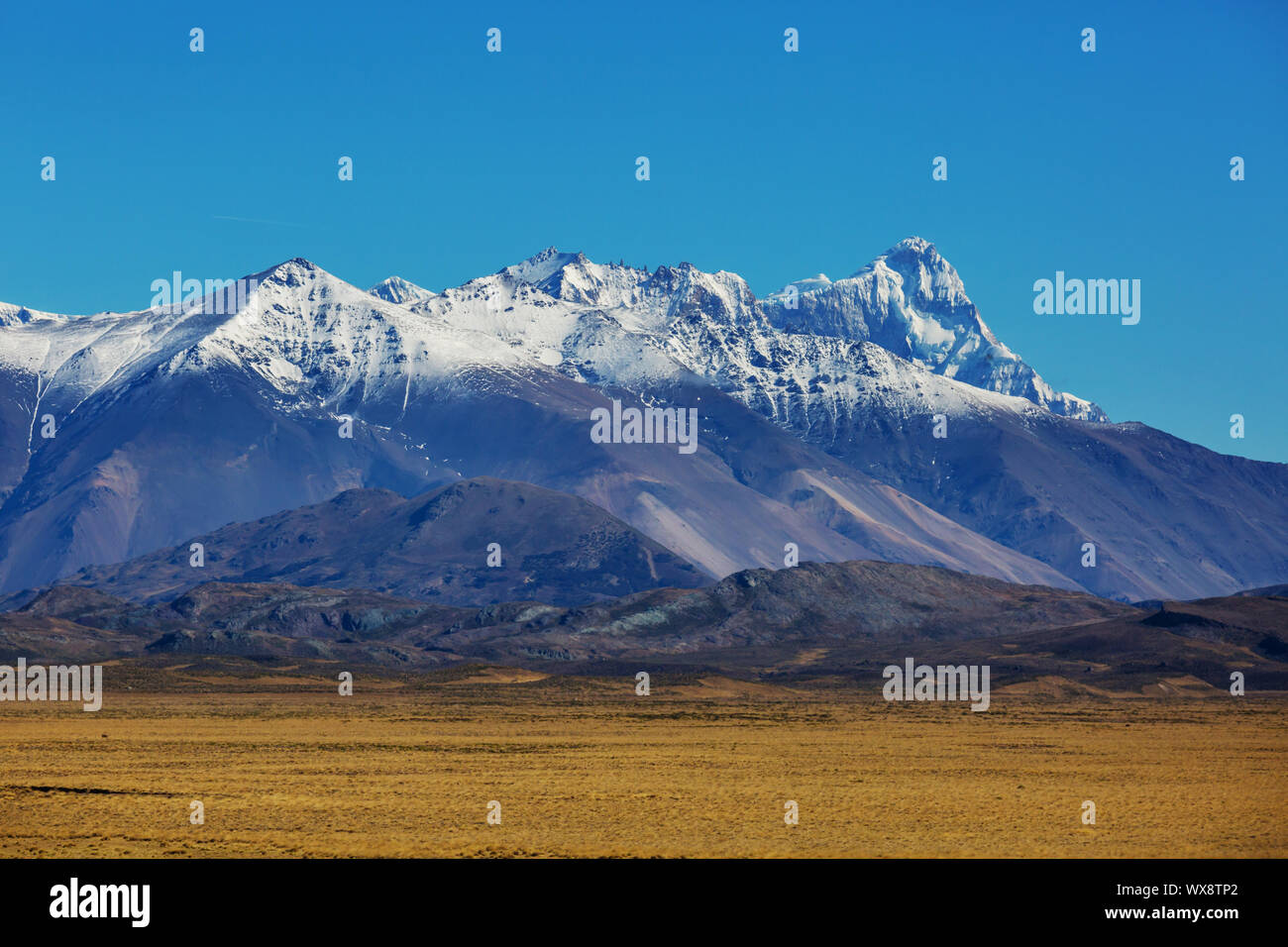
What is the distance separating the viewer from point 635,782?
236 feet

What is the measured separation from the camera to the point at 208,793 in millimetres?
65125

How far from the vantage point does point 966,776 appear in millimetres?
75750

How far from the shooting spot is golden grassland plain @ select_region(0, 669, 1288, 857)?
170 ft

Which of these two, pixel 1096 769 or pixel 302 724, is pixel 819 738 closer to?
pixel 1096 769

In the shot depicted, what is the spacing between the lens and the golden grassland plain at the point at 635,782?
5178 centimetres
